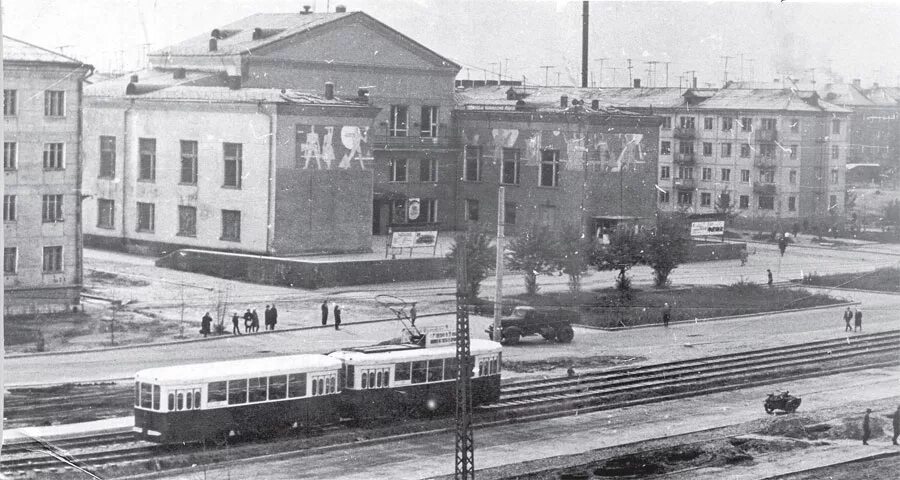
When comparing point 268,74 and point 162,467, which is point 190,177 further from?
point 162,467

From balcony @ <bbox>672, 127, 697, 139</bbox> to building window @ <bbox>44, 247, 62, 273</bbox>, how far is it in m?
18.8

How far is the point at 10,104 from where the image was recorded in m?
12.7

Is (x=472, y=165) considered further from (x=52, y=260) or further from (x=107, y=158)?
(x=52, y=260)

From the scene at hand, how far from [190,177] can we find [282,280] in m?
1.85

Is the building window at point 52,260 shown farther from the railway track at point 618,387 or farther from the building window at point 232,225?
the railway track at point 618,387

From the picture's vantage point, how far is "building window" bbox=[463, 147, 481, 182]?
16.9m

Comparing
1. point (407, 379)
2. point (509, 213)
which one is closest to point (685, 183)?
point (509, 213)

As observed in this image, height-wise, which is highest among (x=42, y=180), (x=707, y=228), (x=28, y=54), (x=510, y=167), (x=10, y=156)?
(x=28, y=54)

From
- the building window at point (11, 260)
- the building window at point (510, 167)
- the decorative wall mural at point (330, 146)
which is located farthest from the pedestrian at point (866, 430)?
the building window at point (11, 260)

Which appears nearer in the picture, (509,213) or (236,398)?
(236,398)

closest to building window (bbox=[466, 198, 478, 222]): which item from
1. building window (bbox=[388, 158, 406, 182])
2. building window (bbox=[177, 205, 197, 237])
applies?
building window (bbox=[388, 158, 406, 182])

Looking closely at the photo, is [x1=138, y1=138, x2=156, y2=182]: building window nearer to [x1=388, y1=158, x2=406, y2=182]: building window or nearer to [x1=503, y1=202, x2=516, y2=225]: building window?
[x1=388, y1=158, x2=406, y2=182]: building window

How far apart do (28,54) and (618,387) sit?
7558 millimetres

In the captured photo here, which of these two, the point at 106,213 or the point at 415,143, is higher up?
the point at 415,143
